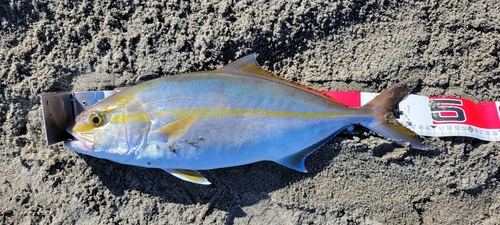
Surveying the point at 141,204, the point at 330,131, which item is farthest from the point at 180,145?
the point at 330,131

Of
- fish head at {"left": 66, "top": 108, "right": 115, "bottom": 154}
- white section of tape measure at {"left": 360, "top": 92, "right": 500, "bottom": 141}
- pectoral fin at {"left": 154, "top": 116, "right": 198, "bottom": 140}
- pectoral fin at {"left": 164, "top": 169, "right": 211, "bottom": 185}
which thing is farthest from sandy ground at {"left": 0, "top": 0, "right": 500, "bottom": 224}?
pectoral fin at {"left": 154, "top": 116, "right": 198, "bottom": 140}

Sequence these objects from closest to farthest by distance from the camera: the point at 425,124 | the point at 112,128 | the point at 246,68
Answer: the point at 112,128
the point at 246,68
the point at 425,124

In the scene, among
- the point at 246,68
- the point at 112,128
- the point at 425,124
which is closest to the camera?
the point at 112,128

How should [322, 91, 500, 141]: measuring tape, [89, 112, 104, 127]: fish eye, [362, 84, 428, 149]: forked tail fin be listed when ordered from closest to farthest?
[89, 112, 104, 127]: fish eye < [362, 84, 428, 149]: forked tail fin < [322, 91, 500, 141]: measuring tape

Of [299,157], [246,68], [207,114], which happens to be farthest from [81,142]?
[299,157]

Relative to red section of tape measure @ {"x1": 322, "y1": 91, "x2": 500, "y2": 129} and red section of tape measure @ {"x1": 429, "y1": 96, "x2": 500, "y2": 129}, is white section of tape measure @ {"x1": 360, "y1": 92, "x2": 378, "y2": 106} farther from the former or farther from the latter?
red section of tape measure @ {"x1": 429, "y1": 96, "x2": 500, "y2": 129}

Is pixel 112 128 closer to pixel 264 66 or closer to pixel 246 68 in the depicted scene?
pixel 246 68
